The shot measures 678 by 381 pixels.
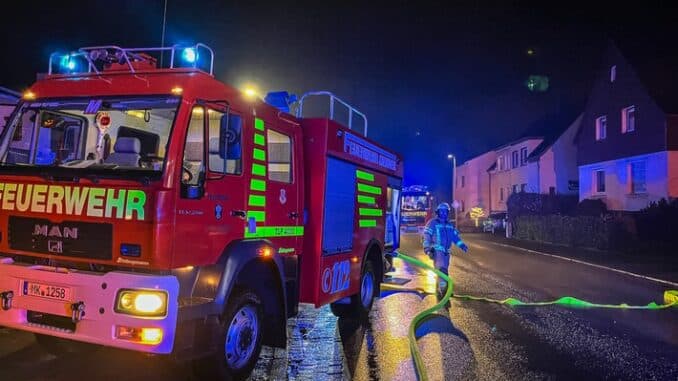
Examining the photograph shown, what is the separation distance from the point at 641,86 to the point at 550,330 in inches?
844

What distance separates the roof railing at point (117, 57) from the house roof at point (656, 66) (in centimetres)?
2328

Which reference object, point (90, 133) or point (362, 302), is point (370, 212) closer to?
point (362, 302)

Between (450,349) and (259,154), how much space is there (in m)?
3.18

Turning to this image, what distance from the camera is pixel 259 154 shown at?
213 inches

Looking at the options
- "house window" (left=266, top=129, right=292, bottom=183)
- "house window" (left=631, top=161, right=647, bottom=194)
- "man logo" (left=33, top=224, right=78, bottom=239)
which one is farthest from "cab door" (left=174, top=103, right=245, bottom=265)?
"house window" (left=631, top=161, right=647, bottom=194)

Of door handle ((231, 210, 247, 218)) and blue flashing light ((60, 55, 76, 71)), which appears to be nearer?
door handle ((231, 210, 247, 218))

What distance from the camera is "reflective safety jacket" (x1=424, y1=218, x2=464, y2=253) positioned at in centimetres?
975

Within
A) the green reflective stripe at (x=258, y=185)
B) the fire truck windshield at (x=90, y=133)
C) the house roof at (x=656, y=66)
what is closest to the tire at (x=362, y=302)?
the green reflective stripe at (x=258, y=185)

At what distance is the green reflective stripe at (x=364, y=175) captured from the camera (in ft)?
25.5

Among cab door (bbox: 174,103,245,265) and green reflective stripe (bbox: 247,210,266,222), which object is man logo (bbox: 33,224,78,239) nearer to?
cab door (bbox: 174,103,245,265)

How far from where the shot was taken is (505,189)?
47750 mm

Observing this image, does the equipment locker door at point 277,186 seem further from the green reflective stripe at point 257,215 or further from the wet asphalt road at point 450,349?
the wet asphalt road at point 450,349

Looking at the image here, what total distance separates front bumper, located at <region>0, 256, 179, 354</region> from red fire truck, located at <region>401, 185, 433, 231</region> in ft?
101

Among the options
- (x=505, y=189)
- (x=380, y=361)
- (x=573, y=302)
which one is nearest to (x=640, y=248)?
(x=573, y=302)
